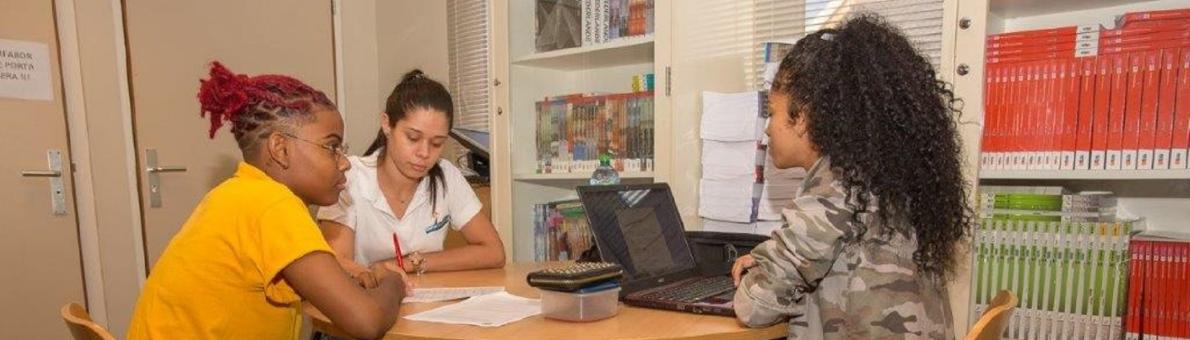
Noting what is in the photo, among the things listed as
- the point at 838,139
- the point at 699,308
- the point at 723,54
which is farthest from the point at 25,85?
the point at 838,139

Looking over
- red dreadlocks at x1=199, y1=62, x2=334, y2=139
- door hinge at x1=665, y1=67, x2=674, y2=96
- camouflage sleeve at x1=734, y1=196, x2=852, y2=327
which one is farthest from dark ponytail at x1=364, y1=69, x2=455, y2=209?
camouflage sleeve at x1=734, y1=196, x2=852, y2=327

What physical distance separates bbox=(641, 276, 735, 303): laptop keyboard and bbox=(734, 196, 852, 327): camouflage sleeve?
0.15 metres

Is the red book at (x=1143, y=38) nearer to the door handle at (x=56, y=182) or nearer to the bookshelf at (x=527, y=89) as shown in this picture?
the bookshelf at (x=527, y=89)

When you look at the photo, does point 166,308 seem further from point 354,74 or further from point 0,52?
point 354,74

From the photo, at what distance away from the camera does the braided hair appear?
1.19 metres

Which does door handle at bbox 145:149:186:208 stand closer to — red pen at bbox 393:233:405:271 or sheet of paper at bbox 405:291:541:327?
red pen at bbox 393:233:405:271

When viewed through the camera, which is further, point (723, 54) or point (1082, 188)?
point (723, 54)

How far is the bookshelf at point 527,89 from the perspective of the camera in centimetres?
252

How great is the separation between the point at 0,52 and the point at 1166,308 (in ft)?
12.1

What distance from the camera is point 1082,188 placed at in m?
1.73

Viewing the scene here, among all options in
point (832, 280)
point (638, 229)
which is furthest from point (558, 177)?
point (832, 280)

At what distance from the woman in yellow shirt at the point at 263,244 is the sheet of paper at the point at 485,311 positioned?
3.1 inches

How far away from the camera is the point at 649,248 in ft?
4.74

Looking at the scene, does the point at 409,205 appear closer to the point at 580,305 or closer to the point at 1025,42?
the point at 580,305
